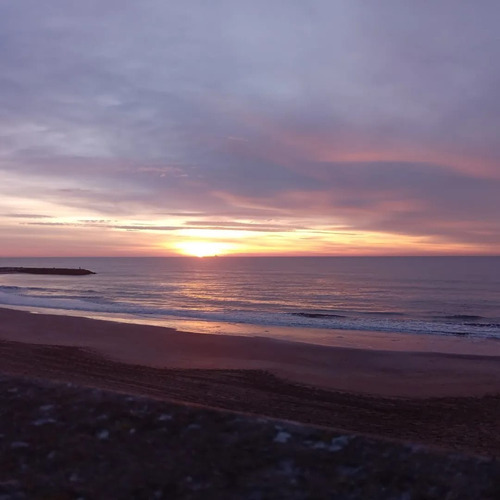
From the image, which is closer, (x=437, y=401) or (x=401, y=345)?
(x=437, y=401)

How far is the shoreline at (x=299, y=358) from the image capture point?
15.8 m

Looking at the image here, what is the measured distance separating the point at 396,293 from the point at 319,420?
51.3m

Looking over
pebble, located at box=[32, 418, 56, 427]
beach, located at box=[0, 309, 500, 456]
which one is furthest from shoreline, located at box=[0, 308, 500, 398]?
pebble, located at box=[32, 418, 56, 427]

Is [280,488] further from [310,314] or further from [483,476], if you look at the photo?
[310,314]

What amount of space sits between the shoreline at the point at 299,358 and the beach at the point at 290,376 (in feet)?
0.12

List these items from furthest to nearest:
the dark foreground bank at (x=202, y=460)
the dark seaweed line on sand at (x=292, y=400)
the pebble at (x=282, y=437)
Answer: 1. the dark seaweed line on sand at (x=292, y=400)
2. the pebble at (x=282, y=437)
3. the dark foreground bank at (x=202, y=460)

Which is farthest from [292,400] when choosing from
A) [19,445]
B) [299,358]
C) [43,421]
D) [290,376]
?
[19,445]

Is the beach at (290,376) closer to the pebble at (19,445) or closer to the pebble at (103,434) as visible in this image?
the pebble at (19,445)

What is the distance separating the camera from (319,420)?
10453 millimetres

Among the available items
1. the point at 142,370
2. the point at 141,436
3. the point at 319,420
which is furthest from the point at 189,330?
the point at 141,436

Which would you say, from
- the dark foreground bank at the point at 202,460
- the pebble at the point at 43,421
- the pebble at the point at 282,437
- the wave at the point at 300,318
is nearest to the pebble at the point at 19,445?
the dark foreground bank at the point at 202,460

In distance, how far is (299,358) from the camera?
19.9 metres

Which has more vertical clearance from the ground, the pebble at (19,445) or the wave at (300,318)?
the pebble at (19,445)

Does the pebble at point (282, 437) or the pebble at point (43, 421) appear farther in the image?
the pebble at point (43, 421)
